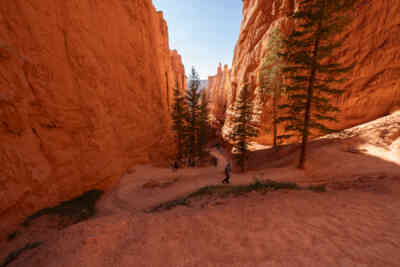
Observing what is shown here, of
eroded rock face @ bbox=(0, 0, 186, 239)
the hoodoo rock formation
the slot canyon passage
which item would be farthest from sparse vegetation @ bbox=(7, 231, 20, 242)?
the hoodoo rock formation

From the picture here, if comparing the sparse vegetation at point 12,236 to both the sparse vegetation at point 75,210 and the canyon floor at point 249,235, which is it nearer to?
the canyon floor at point 249,235

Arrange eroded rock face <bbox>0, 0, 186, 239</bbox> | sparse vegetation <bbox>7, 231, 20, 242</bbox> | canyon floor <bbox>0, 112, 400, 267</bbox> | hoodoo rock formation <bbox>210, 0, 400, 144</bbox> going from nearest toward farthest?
canyon floor <bbox>0, 112, 400, 267</bbox> < sparse vegetation <bbox>7, 231, 20, 242</bbox> < eroded rock face <bbox>0, 0, 186, 239</bbox> < hoodoo rock formation <bbox>210, 0, 400, 144</bbox>

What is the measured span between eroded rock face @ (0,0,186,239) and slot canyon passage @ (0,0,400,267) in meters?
0.06

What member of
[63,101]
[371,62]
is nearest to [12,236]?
[63,101]

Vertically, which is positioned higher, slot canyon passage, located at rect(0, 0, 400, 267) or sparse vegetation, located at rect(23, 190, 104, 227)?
slot canyon passage, located at rect(0, 0, 400, 267)

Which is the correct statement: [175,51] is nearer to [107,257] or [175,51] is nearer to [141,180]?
[141,180]

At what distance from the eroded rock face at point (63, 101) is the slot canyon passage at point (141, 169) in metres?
0.06

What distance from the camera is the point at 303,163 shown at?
29.7ft

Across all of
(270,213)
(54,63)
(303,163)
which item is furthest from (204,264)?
(54,63)

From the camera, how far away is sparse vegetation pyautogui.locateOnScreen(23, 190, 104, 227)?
580 cm

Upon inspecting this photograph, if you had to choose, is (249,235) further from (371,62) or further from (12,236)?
(371,62)

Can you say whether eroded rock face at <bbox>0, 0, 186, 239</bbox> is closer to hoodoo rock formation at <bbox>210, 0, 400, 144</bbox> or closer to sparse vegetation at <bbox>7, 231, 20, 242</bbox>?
sparse vegetation at <bbox>7, 231, 20, 242</bbox>

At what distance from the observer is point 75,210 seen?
6.55 meters

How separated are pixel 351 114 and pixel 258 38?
16160 millimetres
